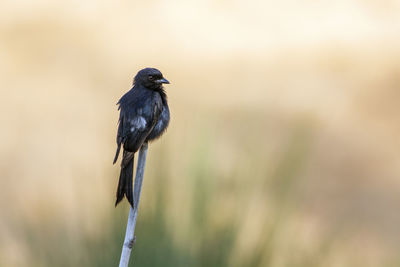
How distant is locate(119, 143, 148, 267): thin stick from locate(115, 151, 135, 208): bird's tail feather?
4cm

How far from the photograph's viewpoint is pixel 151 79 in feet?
11.1

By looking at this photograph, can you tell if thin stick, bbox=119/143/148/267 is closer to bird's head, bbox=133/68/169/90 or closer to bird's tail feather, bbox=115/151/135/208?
bird's tail feather, bbox=115/151/135/208

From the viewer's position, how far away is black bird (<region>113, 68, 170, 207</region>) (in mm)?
2974

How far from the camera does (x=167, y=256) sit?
3.92 meters

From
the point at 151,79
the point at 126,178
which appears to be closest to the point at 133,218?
the point at 126,178

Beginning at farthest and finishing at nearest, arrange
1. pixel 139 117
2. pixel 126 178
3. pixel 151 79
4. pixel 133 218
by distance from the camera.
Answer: pixel 151 79 < pixel 139 117 < pixel 126 178 < pixel 133 218

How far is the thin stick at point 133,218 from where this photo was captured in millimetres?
2609

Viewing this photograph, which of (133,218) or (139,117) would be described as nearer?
(133,218)

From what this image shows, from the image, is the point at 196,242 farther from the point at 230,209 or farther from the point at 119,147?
the point at 119,147

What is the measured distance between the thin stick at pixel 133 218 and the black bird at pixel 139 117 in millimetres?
49

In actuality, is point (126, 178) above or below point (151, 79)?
below

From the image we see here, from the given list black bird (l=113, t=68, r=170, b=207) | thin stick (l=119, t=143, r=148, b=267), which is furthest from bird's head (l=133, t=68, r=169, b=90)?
thin stick (l=119, t=143, r=148, b=267)

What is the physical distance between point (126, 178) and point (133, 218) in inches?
11.2

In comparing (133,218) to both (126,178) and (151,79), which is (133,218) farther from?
(151,79)
